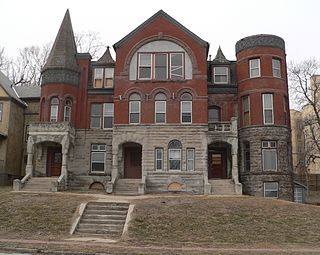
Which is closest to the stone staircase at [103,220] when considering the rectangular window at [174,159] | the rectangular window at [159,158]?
the rectangular window at [159,158]

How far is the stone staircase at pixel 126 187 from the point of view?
29484 mm

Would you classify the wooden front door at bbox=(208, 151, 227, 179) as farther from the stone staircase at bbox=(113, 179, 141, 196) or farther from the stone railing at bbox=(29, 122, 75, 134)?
the stone railing at bbox=(29, 122, 75, 134)

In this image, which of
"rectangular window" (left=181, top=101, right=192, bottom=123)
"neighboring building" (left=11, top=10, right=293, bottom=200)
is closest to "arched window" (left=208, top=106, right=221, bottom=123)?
"neighboring building" (left=11, top=10, right=293, bottom=200)

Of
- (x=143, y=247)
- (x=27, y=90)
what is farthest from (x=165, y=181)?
(x=27, y=90)

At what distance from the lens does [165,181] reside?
30172 millimetres

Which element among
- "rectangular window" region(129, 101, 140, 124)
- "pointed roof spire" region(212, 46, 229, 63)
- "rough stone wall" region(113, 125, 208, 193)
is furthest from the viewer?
"pointed roof spire" region(212, 46, 229, 63)

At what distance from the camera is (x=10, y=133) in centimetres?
3709

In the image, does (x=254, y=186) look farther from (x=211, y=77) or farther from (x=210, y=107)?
(x=211, y=77)

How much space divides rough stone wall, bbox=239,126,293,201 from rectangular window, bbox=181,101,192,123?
4.43 m

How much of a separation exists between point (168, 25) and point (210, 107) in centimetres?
717

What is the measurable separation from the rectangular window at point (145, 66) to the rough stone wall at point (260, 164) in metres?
8.60

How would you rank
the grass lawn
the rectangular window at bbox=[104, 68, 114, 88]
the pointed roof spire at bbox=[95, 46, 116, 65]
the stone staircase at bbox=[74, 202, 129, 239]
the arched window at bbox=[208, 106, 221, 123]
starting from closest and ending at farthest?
1. the grass lawn
2. the stone staircase at bbox=[74, 202, 129, 239]
3. the arched window at bbox=[208, 106, 221, 123]
4. the rectangular window at bbox=[104, 68, 114, 88]
5. the pointed roof spire at bbox=[95, 46, 116, 65]

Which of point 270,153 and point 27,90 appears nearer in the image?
point 270,153

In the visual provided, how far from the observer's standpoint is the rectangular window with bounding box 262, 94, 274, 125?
3155 cm
